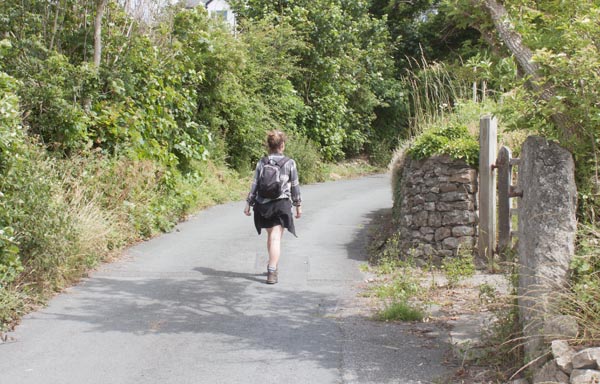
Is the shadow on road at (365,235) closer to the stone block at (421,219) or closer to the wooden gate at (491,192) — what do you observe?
the stone block at (421,219)

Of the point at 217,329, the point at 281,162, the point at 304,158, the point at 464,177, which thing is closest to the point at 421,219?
the point at 464,177

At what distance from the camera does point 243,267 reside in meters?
9.53

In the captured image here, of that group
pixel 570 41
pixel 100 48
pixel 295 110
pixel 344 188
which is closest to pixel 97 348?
pixel 570 41

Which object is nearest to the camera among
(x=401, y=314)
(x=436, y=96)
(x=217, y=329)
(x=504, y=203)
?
(x=217, y=329)

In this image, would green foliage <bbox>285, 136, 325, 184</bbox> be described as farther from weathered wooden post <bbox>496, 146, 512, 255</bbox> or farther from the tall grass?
weathered wooden post <bbox>496, 146, 512, 255</bbox>

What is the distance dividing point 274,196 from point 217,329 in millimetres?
2448

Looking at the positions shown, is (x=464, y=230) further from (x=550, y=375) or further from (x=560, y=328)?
(x=550, y=375)

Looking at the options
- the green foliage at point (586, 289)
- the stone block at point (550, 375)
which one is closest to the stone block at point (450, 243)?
the green foliage at point (586, 289)

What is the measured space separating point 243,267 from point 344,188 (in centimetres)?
1073

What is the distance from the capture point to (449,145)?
32.4 feet

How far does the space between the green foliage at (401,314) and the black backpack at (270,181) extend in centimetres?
231

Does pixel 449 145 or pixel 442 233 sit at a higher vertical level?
pixel 449 145

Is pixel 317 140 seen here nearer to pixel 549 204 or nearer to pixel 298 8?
pixel 298 8

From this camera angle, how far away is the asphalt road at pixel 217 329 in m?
5.45
